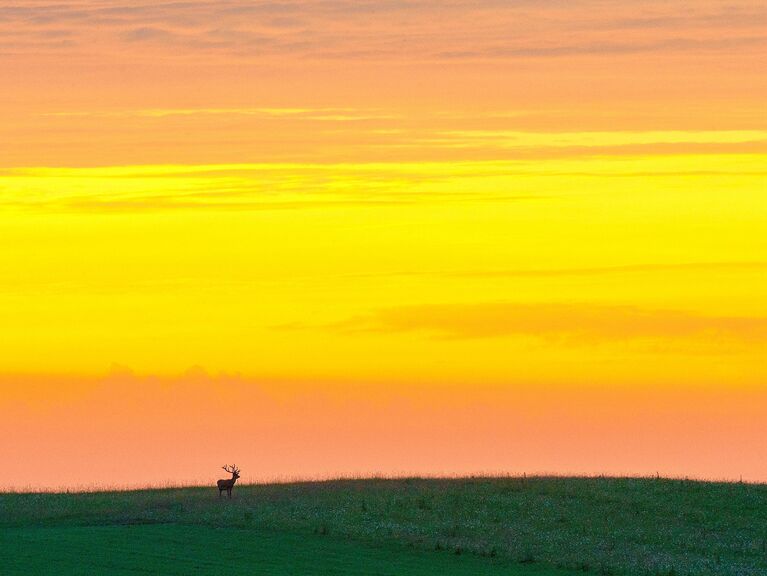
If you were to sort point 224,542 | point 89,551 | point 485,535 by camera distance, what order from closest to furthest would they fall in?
point 89,551 → point 224,542 → point 485,535

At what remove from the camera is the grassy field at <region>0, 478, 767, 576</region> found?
152ft

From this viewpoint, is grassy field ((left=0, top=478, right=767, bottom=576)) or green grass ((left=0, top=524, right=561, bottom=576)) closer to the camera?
green grass ((left=0, top=524, right=561, bottom=576))

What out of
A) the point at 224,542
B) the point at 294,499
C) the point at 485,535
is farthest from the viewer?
the point at 294,499

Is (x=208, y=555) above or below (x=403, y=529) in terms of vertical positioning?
below

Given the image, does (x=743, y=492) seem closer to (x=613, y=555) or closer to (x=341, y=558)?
(x=613, y=555)

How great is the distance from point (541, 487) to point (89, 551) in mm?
26684

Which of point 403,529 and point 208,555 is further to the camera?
point 403,529

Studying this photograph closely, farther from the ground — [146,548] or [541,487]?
[541,487]

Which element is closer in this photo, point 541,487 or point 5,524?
point 5,524

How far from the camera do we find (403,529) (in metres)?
53.9

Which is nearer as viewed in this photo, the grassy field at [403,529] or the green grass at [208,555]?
the green grass at [208,555]

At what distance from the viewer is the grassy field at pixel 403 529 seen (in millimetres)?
46281

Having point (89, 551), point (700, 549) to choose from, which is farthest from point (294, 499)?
point (700, 549)

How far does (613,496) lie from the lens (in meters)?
62.6
